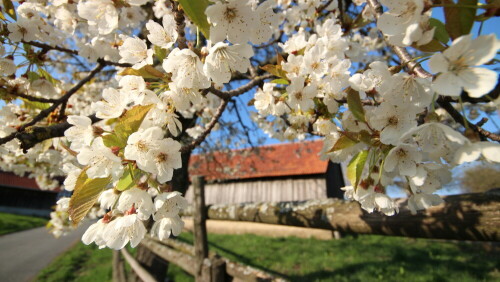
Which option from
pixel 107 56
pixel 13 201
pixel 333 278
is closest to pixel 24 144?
pixel 107 56

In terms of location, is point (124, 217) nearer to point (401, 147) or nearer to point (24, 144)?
point (24, 144)

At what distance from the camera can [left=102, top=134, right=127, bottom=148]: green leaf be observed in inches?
35.6

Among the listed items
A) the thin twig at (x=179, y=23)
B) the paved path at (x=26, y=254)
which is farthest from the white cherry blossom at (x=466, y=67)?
the paved path at (x=26, y=254)

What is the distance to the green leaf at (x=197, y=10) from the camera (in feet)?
2.41

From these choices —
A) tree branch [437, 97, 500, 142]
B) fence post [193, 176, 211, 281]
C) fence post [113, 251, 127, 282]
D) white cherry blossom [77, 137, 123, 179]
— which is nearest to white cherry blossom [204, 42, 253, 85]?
white cherry blossom [77, 137, 123, 179]

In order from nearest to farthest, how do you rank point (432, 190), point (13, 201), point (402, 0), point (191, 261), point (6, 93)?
point (402, 0) < point (432, 190) < point (6, 93) < point (191, 261) < point (13, 201)

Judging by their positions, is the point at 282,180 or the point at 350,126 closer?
the point at 350,126

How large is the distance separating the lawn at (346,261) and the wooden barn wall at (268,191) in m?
3.67

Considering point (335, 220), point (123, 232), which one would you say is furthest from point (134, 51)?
point (335, 220)

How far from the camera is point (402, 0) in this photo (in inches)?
29.8

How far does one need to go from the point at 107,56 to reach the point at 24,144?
1056 millimetres

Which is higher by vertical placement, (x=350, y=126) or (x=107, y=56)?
(x=107, y=56)

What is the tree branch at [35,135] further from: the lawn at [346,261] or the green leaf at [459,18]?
the lawn at [346,261]

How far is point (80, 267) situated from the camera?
7332 mm
